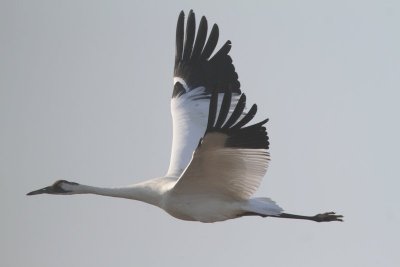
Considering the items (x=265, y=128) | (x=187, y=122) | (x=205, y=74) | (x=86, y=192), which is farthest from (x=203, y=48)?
(x=265, y=128)

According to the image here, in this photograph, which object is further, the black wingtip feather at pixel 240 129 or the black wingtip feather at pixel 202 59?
the black wingtip feather at pixel 202 59

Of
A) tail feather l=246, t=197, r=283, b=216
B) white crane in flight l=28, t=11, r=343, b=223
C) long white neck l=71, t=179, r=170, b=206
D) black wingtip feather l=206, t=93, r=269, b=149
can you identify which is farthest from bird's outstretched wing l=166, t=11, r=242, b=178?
black wingtip feather l=206, t=93, r=269, b=149

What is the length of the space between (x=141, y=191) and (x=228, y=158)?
8.16ft

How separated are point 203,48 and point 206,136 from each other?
269 inches

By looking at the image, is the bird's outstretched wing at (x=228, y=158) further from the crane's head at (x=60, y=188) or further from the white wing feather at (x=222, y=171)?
the crane's head at (x=60, y=188)

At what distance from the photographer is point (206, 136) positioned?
56.7 feet

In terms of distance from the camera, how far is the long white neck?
19.6 metres

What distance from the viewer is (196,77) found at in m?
24.0

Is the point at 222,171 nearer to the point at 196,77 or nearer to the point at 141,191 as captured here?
the point at 141,191

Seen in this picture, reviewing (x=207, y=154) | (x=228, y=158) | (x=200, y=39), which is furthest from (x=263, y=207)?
(x=200, y=39)

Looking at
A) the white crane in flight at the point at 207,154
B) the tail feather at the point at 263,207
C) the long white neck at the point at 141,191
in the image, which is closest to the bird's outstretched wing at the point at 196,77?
the white crane in flight at the point at 207,154

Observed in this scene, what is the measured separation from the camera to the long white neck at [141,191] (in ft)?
64.3

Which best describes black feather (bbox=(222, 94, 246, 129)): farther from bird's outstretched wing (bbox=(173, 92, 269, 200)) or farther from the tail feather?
the tail feather

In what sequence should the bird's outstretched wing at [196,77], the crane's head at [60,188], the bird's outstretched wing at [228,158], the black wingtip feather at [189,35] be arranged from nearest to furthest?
the bird's outstretched wing at [228,158], the crane's head at [60,188], the bird's outstretched wing at [196,77], the black wingtip feather at [189,35]
